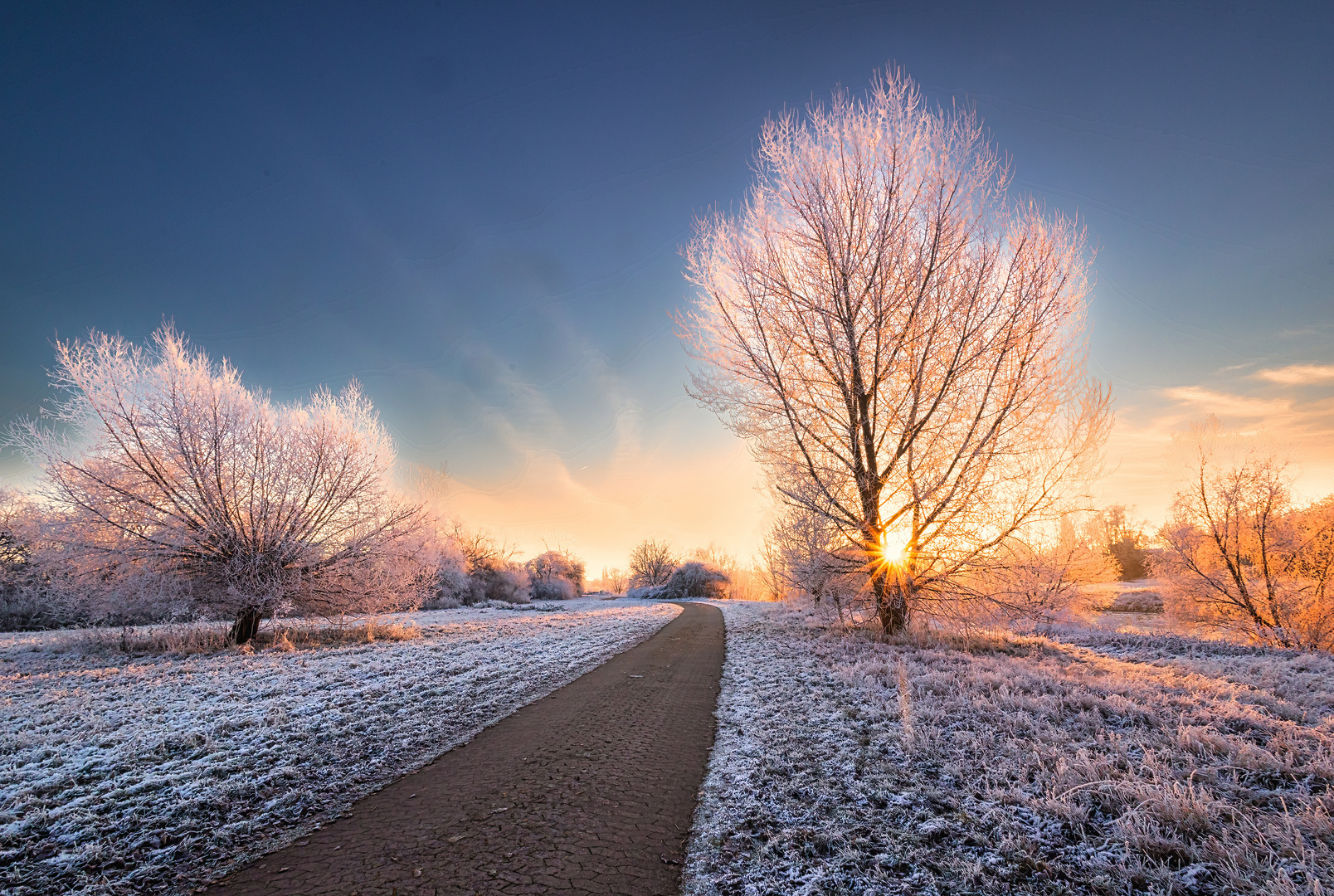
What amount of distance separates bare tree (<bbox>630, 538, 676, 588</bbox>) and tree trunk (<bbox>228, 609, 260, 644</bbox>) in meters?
43.2

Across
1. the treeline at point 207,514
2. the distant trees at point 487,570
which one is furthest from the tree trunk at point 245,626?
the distant trees at point 487,570

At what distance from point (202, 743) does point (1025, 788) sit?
762 cm

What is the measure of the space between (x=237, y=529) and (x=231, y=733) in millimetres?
9237

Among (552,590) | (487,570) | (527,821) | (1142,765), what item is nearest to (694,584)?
(552,590)

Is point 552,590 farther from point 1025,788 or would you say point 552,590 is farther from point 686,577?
point 1025,788

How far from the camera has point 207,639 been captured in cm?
1189

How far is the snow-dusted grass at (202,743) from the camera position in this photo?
3287 mm

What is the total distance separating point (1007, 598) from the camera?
386 inches

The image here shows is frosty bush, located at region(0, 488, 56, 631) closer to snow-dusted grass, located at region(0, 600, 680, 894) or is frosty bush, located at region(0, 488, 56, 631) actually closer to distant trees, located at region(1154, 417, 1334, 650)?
snow-dusted grass, located at region(0, 600, 680, 894)

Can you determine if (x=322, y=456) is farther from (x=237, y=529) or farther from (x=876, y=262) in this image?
(x=876, y=262)

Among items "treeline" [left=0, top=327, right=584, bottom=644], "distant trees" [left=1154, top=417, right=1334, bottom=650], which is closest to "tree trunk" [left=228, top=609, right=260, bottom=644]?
"treeline" [left=0, top=327, right=584, bottom=644]

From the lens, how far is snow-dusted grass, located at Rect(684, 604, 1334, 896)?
2.62m

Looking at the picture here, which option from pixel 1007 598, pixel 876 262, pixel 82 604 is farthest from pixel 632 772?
pixel 82 604

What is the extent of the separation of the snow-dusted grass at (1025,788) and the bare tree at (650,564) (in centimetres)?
4913
